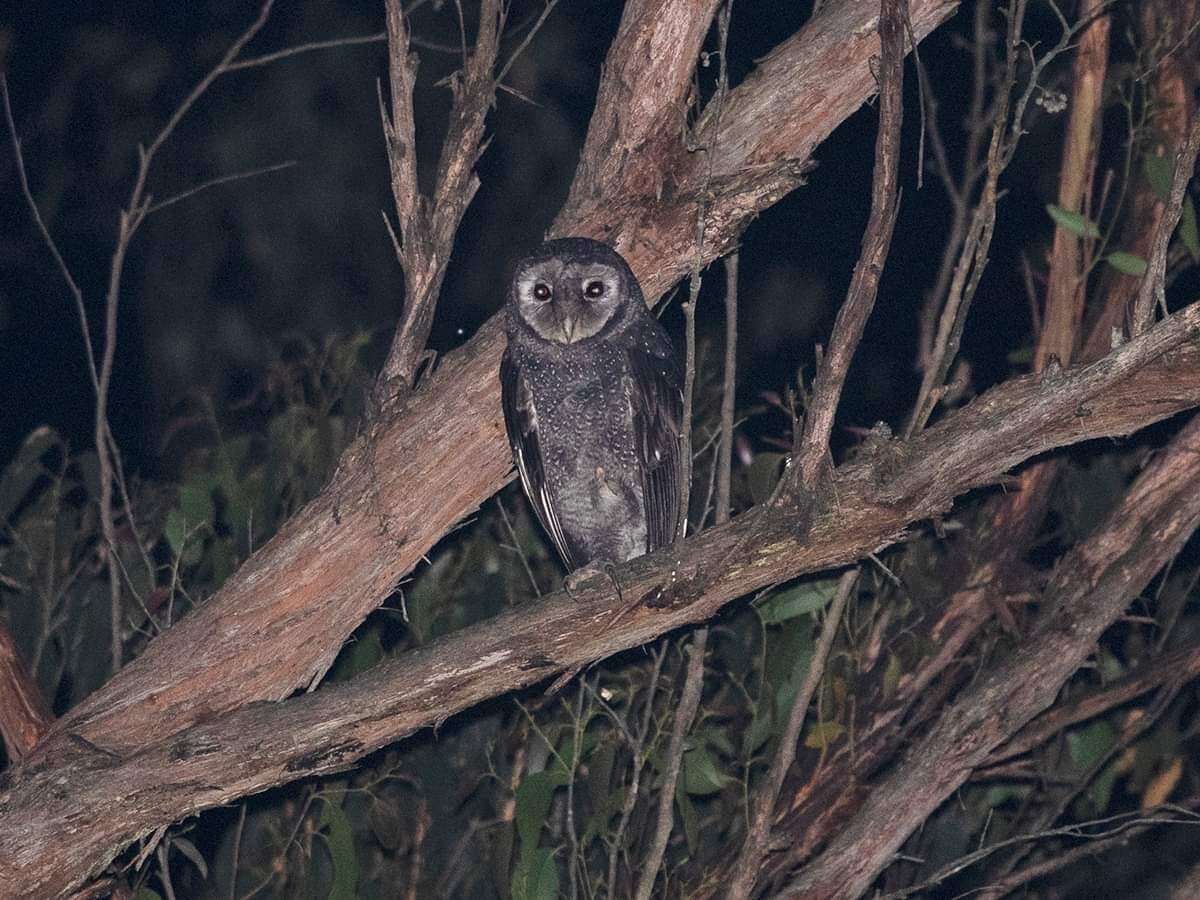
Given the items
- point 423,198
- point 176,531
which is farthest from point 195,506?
point 423,198

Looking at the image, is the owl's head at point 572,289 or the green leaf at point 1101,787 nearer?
the owl's head at point 572,289

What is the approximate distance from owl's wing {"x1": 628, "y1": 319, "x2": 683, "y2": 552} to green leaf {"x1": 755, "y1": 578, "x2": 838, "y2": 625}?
1.46ft

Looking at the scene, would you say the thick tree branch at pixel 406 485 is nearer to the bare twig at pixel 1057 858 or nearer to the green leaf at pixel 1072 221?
the green leaf at pixel 1072 221

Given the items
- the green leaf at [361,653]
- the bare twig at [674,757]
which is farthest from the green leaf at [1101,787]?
the green leaf at [361,653]

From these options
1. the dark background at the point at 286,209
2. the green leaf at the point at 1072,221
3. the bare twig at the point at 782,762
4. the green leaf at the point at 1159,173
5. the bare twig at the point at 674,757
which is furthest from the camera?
the dark background at the point at 286,209

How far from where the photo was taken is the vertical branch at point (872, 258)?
2.52 meters

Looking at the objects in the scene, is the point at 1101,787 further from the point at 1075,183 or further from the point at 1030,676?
the point at 1075,183

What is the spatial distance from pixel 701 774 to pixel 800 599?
46cm

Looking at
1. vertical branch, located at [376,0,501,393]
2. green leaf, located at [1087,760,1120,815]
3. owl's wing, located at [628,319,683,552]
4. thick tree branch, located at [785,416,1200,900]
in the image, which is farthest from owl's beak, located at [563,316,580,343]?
green leaf, located at [1087,760,1120,815]

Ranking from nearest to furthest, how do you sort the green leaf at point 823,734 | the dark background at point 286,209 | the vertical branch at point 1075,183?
the green leaf at point 823,734
the vertical branch at point 1075,183
the dark background at point 286,209

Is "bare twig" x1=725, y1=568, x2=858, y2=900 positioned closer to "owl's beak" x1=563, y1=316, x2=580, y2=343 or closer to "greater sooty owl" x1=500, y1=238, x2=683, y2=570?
"greater sooty owl" x1=500, y1=238, x2=683, y2=570

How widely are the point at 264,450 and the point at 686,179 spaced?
6.23 ft

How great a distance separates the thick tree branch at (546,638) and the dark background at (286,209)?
344cm

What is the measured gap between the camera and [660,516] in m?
3.97
